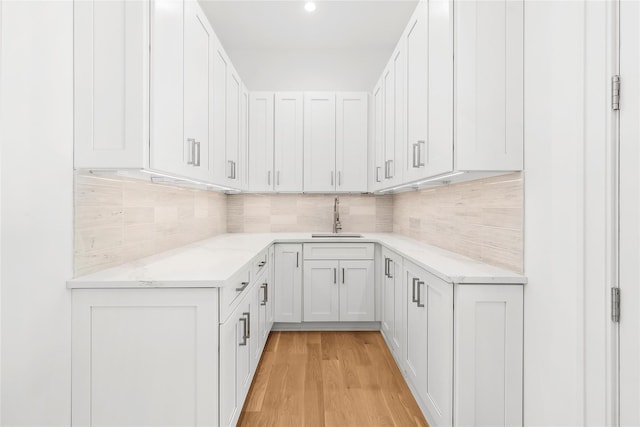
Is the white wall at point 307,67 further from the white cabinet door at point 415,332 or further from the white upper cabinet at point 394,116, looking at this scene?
the white cabinet door at point 415,332

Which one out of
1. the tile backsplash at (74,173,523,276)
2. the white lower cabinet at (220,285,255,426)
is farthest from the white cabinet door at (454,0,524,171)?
the white lower cabinet at (220,285,255,426)

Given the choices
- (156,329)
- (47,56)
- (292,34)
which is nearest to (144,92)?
(47,56)

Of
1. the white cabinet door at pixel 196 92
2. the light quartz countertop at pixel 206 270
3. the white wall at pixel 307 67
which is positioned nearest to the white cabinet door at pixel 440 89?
the light quartz countertop at pixel 206 270

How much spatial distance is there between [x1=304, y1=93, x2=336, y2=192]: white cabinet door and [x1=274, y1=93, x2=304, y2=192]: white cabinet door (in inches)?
2.4

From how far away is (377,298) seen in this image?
10.1 ft

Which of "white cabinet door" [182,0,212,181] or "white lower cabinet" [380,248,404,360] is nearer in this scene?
"white cabinet door" [182,0,212,181]

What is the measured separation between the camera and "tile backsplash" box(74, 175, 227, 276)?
1485 millimetres

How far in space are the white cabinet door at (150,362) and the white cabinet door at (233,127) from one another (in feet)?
4.77

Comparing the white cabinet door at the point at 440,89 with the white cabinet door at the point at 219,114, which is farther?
the white cabinet door at the point at 219,114

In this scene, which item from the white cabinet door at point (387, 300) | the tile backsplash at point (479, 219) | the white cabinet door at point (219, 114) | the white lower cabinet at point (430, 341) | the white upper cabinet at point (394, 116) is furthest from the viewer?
the white cabinet door at point (387, 300)
